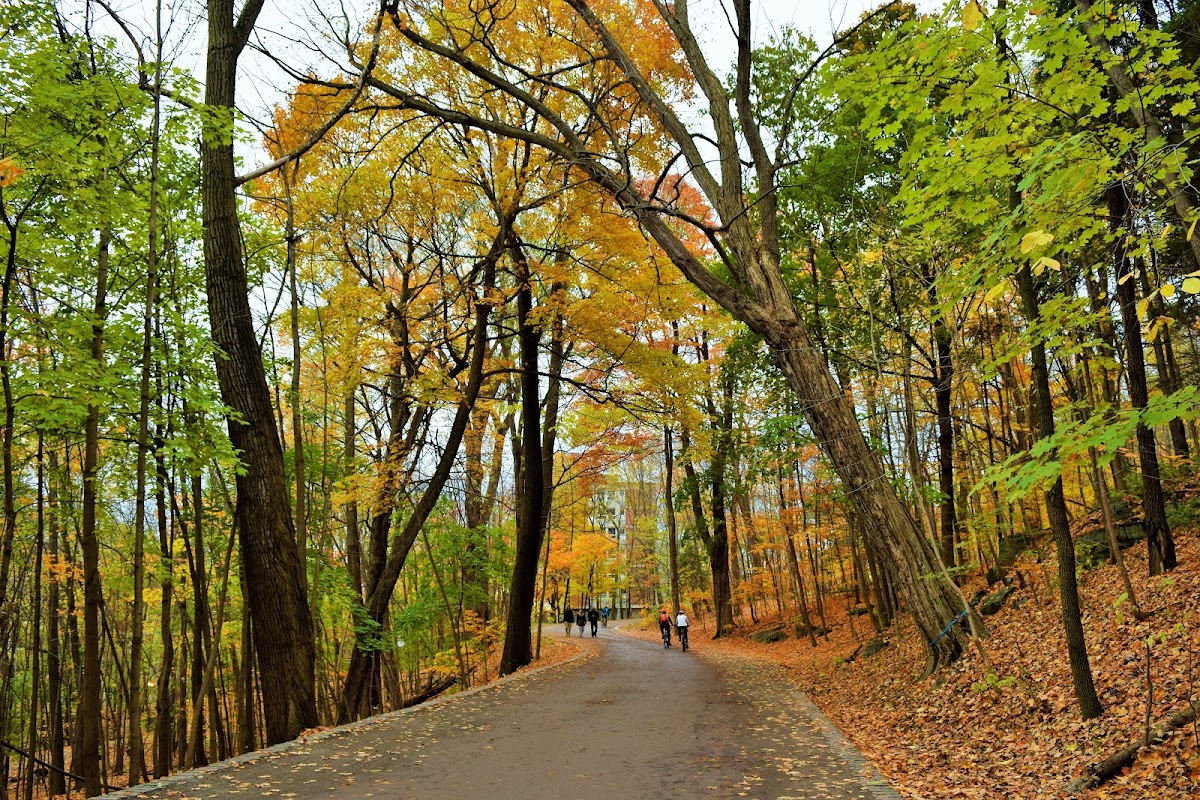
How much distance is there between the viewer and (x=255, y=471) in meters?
7.62

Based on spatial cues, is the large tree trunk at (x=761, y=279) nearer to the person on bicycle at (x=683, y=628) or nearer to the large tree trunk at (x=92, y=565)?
the large tree trunk at (x=92, y=565)

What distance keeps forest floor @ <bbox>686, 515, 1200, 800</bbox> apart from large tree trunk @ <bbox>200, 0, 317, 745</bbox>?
19.9ft

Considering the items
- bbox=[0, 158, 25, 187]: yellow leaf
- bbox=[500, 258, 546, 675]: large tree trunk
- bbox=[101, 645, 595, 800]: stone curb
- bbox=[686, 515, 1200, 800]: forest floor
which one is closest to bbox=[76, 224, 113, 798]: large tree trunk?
bbox=[101, 645, 595, 800]: stone curb

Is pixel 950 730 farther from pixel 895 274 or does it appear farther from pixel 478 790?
pixel 895 274

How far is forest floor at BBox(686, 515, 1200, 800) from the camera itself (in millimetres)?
4578

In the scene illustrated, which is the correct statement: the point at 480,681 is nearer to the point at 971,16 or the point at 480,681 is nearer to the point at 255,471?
the point at 255,471

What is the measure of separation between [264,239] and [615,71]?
6644 mm

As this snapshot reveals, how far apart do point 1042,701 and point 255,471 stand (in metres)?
8.16

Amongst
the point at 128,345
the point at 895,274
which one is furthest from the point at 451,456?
the point at 895,274

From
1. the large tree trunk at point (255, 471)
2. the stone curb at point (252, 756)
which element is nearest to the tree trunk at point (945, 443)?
the stone curb at point (252, 756)

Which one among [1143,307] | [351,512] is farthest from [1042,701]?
[351,512]

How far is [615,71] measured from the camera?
12.1m

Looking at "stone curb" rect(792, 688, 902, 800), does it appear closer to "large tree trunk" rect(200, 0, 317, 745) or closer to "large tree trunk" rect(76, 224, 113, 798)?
"large tree trunk" rect(200, 0, 317, 745)

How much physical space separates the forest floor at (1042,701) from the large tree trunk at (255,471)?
19.9 ft
